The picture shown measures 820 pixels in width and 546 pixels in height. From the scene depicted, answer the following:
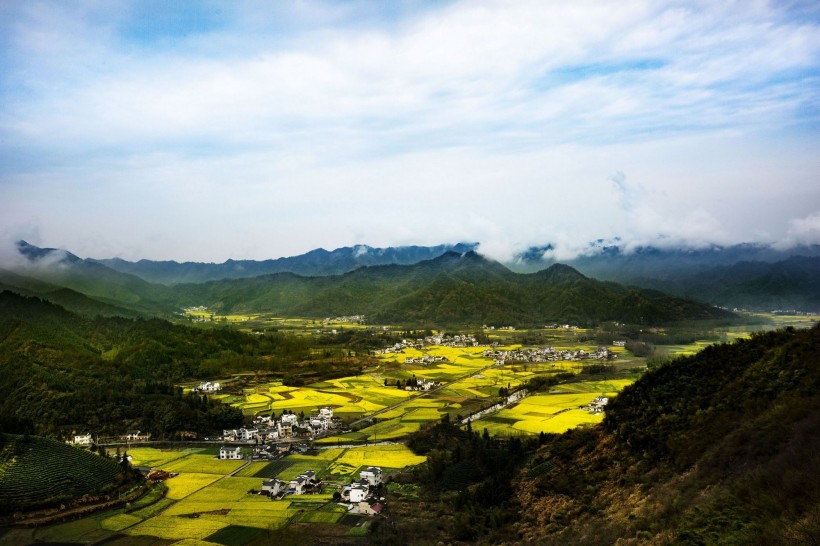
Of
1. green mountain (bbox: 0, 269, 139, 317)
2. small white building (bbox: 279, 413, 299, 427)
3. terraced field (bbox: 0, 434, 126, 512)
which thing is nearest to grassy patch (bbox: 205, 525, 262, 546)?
terraced field (bbox: 0, 434, 126, 512)

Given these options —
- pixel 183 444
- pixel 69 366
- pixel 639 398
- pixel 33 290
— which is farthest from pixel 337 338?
pixel 639 398

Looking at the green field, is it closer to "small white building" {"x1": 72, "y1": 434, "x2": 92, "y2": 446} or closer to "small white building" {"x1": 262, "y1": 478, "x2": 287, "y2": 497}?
"small white building" {"x1": 262, "y1": 478, "x2": 287, "y2": 497}

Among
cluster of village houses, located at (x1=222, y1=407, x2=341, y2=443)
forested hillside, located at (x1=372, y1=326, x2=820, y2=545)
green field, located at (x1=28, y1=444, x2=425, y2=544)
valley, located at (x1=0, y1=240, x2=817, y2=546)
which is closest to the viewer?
forested hillside, located at (x1=372, y1=326, x2=820, y2=545)

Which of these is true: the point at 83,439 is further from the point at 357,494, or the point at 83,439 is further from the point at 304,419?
the point at 357,494

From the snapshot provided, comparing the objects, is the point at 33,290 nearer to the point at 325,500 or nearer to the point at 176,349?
the point at 176,349

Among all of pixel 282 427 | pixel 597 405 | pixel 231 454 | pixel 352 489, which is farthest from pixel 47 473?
pixel 597 405

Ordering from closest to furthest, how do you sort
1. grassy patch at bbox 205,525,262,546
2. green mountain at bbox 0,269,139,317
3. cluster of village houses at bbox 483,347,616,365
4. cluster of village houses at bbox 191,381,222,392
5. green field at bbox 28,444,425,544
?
1. grassy patch at bbox 205,525,262,546
2. green field at bbox 28,444,425,544
3. cluster of village houses at bbox 191,381,222,392
4. cluster of village houses at bbox 483,347,616,365
5. green mountain at bbox 0,269,139,317
